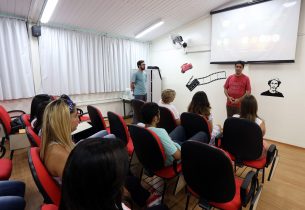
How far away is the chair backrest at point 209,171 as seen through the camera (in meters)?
1.23

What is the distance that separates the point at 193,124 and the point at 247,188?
1.01 m

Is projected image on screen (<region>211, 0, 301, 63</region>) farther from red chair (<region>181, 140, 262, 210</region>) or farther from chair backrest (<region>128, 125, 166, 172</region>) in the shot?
chair backrest (<region>128, 125, 166, 172</region>)

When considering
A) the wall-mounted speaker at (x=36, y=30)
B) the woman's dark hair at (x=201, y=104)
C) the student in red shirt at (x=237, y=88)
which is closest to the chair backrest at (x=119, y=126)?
the woman's dark hair at (x=201, y=104)

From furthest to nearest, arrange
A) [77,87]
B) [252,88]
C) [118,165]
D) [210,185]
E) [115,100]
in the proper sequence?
[115,100] → [77,87] → [252,88] → [210,185] → [118,165]

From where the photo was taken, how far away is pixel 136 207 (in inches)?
68.7

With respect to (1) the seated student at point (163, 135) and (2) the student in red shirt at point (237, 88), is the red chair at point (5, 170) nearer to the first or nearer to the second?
(1) the seated student at point (163, 135)

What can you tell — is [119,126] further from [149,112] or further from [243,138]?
[243,138]

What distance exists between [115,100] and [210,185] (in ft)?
14.6

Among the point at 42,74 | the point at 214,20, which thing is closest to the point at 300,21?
the point at 214,20

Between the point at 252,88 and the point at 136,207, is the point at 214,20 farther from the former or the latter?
the point at 136,207

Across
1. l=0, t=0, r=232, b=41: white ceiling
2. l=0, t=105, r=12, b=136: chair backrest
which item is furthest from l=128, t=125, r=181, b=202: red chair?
l=0, t=0, r=232, b=41: white ceiling

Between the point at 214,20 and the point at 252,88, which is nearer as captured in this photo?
the point at 252,88

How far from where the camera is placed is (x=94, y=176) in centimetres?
61

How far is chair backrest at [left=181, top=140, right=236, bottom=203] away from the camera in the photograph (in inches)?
48.3
